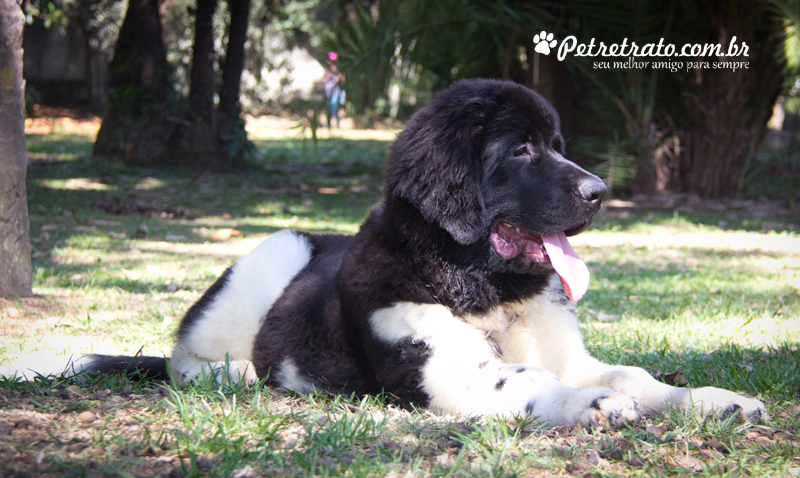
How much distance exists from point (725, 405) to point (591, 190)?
0.99 metres

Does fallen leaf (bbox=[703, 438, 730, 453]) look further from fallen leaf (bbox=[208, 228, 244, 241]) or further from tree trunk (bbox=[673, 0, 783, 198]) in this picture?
tree trunk (bbox=[673, 0, 783, 198])

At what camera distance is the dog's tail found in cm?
321

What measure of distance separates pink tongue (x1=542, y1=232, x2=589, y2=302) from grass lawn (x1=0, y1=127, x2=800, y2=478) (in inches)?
23.8

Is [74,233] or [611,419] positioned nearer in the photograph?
[611,419]

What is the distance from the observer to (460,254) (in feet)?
9.58

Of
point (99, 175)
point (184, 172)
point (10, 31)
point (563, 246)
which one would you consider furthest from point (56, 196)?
point (563, 246)

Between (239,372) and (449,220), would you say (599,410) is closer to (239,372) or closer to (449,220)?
(449,220)

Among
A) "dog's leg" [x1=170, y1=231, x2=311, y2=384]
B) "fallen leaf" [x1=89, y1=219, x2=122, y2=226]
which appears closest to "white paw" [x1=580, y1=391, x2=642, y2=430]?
"dog's leg" [x1=170, y1=231, x2=311, y2=384]

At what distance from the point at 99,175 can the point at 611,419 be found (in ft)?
34.2

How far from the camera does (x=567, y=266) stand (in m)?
2.95

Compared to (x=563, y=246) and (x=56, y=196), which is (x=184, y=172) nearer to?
(x=56, y=196)

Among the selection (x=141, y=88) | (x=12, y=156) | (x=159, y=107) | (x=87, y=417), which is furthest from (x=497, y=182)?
(x=141, y=88)

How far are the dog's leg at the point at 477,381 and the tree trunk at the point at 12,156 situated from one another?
9.07 ft

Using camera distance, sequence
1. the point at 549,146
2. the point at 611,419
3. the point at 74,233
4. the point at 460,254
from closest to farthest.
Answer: the point at 611,419, the point at 460,254, the point at 549,146, the point at 74,233
